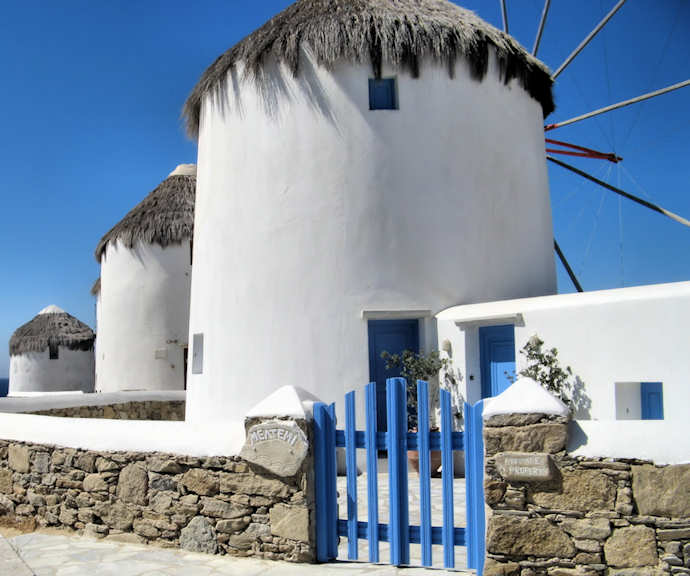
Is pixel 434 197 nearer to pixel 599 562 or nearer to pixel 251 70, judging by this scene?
pixel 251 70

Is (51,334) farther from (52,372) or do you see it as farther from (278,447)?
(278,447)

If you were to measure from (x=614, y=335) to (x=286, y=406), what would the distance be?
419 centimetres

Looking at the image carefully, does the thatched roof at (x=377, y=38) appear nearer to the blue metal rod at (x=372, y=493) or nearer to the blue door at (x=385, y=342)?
the blue door at (x=385, y=342)

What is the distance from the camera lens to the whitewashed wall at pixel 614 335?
708 cm

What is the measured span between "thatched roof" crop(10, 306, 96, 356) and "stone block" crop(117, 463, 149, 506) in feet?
82.2

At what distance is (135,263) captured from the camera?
19922 millimetres

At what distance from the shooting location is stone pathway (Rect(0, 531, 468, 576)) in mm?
4855

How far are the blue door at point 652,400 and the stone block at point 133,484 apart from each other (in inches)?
207

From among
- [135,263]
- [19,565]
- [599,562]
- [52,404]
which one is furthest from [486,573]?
[135,263]

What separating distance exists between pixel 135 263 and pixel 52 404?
9.40 meters

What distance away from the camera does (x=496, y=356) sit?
8961 millimetres

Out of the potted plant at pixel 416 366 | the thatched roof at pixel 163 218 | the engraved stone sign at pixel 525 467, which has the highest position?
the thatched roof at pixel 163 218

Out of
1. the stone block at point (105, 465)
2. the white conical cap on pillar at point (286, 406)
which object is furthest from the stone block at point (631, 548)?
the stone block at point (105, 465)

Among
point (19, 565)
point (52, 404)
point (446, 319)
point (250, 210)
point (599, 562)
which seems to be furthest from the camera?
point (52, 404)
